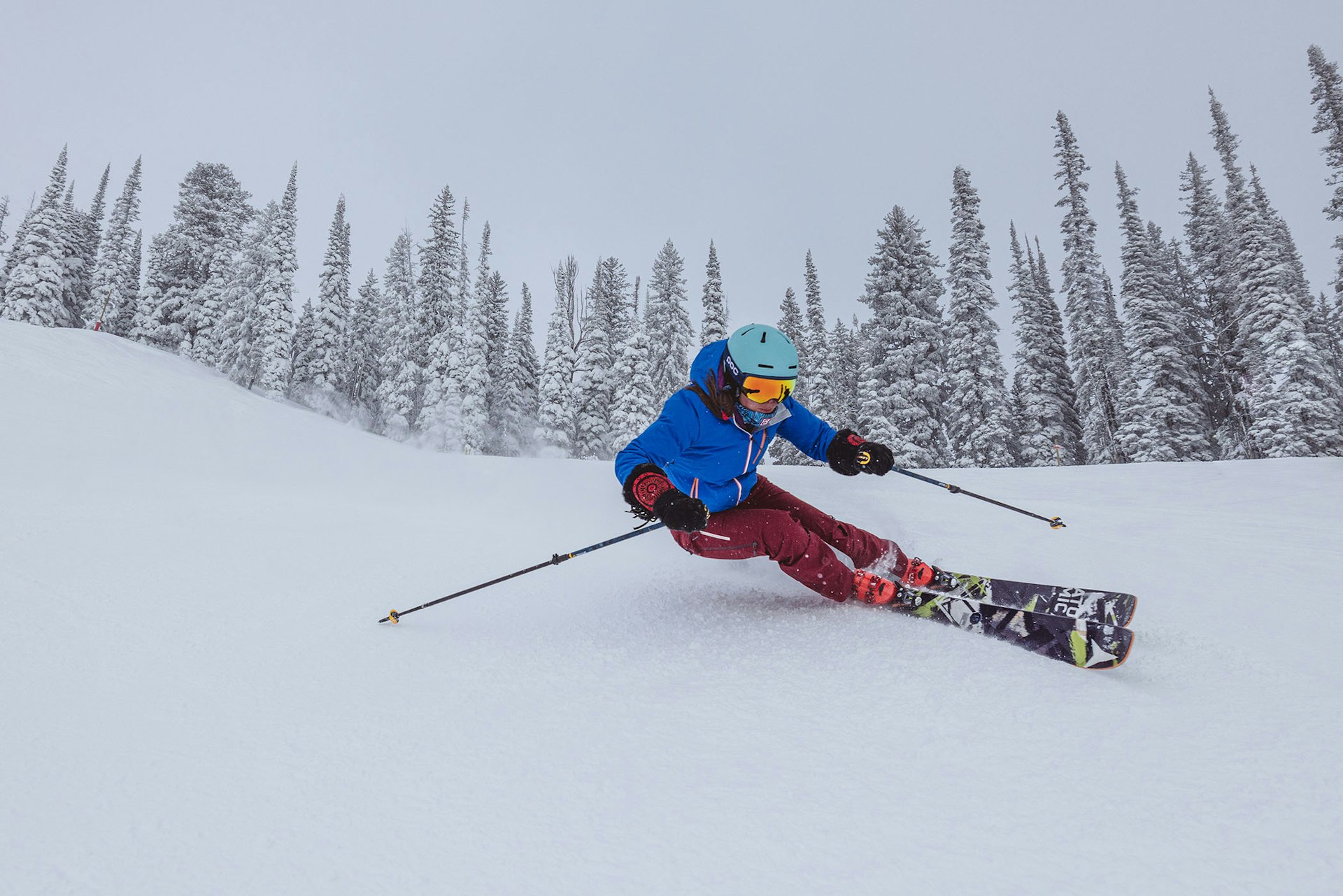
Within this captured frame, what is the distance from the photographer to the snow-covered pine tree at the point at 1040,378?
3069 centimetres

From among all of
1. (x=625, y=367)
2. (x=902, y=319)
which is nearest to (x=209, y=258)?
(x=625, y=367)

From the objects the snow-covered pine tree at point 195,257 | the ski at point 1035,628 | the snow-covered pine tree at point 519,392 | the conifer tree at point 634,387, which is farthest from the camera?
the snow-covered pine tree at point 519,392

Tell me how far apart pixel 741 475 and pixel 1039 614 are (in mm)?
1570

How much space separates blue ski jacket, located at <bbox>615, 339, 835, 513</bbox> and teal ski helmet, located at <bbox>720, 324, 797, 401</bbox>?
0.12 metres

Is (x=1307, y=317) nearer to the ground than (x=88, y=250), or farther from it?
nearer to the ground

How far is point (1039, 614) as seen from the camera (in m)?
2.63

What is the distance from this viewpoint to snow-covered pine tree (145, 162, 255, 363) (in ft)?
119

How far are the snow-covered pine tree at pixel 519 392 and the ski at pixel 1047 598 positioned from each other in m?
36.0

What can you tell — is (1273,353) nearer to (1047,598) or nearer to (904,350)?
(904,350)

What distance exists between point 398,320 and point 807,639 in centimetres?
4222

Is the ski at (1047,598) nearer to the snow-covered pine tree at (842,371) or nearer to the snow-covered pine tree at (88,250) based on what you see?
the snow-covered pine tree at (842,371)

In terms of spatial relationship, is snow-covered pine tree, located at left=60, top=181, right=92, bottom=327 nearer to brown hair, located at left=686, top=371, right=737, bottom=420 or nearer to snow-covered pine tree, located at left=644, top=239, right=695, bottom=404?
snow-covered pine tree, located at left=644, top=239, right=695, bottom=404

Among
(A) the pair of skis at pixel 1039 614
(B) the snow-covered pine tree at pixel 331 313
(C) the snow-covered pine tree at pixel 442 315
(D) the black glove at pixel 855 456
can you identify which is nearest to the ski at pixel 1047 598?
(A) the pair of skis at pixel 1039 614

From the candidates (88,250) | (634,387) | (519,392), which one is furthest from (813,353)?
(88,250)
